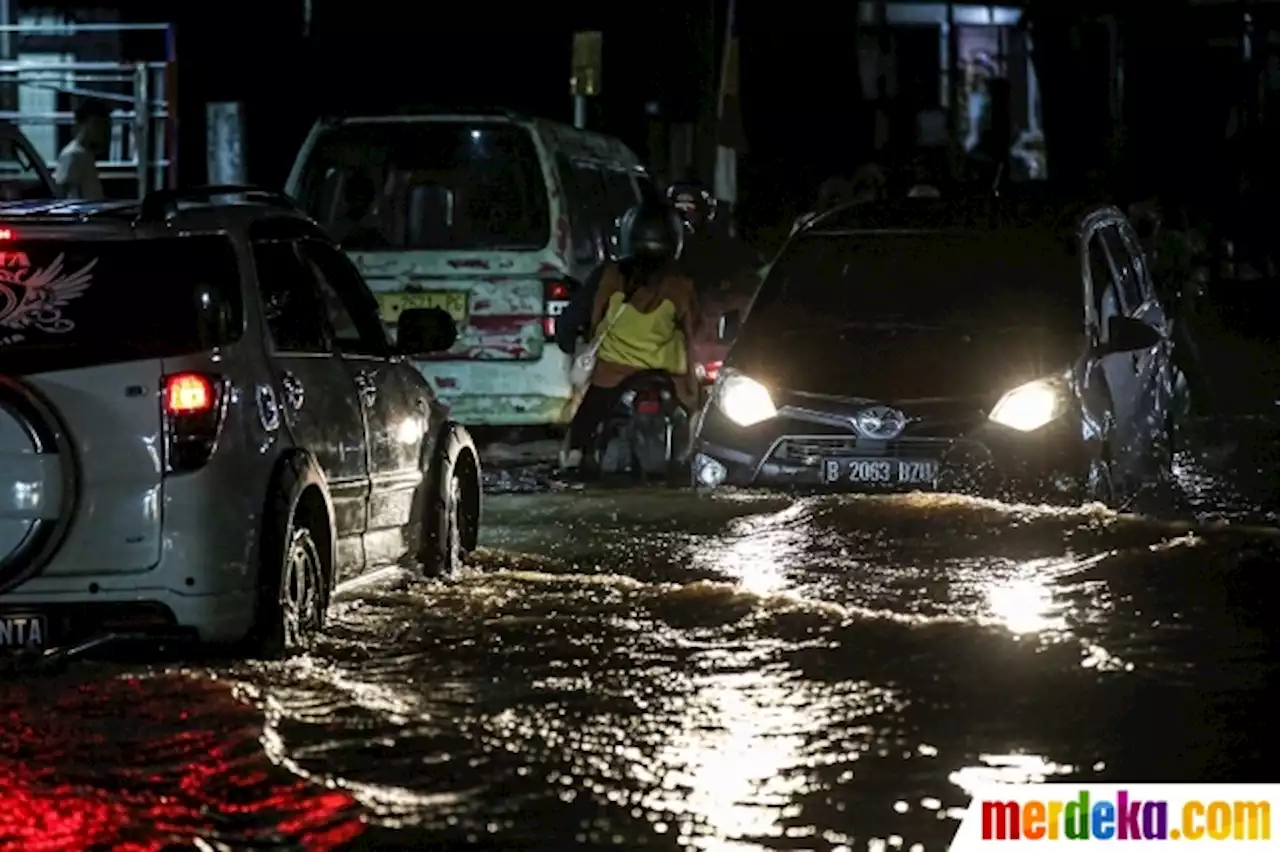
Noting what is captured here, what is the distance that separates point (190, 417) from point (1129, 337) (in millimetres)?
5478

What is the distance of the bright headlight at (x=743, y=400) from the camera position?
11.9 metres

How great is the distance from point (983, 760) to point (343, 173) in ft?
30.0

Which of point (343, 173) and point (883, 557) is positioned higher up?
point (343, 173)

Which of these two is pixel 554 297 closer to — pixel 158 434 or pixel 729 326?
pixel 729 326

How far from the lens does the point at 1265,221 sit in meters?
25.5

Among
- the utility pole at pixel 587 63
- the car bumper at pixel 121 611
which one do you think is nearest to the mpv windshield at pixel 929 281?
the car bumper at pixel 121 611

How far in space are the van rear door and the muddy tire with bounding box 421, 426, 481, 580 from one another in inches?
150

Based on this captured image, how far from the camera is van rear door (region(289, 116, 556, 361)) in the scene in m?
14.8

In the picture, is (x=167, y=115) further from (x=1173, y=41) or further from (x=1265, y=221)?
(x=1173, y=41)

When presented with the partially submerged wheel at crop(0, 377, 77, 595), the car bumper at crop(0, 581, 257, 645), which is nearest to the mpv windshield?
the car bumper at crop(0, 581, 257, 645)

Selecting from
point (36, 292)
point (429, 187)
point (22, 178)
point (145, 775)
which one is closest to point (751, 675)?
point (145, 775)

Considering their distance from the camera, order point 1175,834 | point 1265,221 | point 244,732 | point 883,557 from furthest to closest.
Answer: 1. point 1265,221
2. point 883,557
3. point 244,732
4. point 1175,834

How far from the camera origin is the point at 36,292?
26.5ft

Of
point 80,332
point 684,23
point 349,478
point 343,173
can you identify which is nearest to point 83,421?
point 80,332
